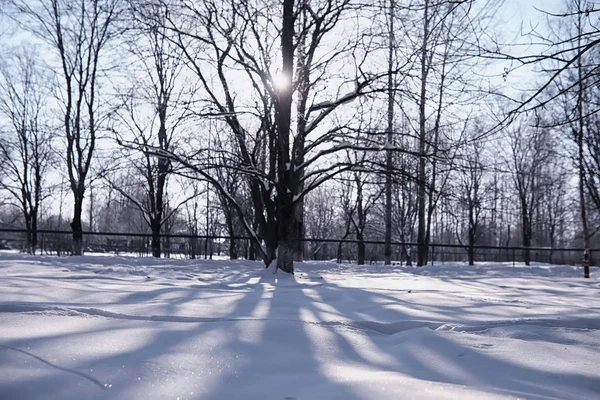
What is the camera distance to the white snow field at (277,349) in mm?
1848

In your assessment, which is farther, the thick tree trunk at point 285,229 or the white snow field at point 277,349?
the thick tree trunk at point 285,229

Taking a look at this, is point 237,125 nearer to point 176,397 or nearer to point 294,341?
point 294,341

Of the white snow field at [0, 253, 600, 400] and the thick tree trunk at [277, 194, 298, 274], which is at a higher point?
the thick tree trunk at [277, 194, 298, 274]

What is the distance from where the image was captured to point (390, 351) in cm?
259

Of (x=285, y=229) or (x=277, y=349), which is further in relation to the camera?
(x=285, y=229)

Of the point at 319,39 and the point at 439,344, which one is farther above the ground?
the point at 319,39

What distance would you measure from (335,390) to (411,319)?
176cm

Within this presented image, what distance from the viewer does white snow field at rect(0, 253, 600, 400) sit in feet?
6.06

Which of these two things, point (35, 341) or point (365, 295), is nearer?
point (35, 341)

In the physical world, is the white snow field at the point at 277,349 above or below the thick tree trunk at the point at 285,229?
below

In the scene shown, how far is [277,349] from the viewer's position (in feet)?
8.14

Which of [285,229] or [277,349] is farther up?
[285,229]

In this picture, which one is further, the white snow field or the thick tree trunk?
the thick tree trunk

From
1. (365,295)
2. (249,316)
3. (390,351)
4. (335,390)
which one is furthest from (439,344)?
(365,295)
